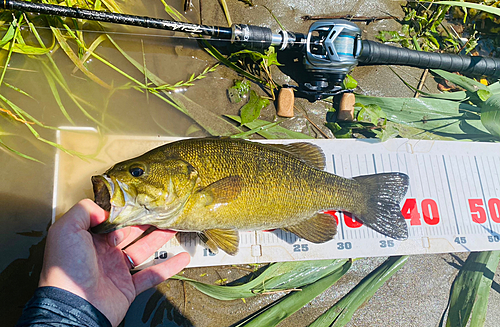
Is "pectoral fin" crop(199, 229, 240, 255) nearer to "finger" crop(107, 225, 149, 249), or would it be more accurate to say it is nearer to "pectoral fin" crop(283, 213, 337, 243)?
"pectoral fin" crop(283, 213, 337, 243)

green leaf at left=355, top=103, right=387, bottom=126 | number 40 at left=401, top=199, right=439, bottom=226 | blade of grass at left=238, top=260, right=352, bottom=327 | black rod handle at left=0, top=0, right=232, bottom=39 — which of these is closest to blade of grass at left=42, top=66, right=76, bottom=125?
black rod handle at left=0, top=0, right=232, bottom=39

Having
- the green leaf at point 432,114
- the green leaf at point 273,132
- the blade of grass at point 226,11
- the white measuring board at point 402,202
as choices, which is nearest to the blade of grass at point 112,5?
the blade of grass at point 226,11

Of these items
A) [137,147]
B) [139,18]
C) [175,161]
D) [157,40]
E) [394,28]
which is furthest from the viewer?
[394,28]

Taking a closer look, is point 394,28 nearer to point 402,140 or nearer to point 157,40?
point 402,140

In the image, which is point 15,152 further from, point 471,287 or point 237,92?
point 471,287

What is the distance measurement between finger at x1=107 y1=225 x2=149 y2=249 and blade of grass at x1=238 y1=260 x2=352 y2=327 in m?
1.39

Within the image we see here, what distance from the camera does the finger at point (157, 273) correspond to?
2.46 metres

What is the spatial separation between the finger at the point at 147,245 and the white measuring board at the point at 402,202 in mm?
150

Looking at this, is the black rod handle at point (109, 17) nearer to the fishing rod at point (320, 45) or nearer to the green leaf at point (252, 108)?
the fishing rod at point (320, 45)

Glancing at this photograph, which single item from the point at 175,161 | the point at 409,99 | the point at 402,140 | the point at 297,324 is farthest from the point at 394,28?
the point at 297,324

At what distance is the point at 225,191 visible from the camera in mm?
2160

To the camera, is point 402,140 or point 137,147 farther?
point 402,140

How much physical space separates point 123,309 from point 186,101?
206 centimetres

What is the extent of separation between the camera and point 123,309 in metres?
2.22
